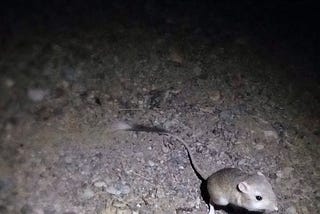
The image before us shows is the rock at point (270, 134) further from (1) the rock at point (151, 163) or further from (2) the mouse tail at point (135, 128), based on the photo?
(1) the rock at point (151, 163)

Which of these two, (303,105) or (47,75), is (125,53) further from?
(303,105)

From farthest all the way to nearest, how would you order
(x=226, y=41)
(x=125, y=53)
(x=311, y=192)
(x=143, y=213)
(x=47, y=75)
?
(x=226, y=41), (x=125, y=53), (x=47, y=75), (x=311, y=192), (x=143, y=213)

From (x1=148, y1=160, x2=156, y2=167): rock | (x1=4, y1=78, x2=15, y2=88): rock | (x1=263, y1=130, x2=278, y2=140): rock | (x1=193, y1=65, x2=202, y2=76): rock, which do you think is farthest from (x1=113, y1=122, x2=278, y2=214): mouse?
(x1=4, y1=78, x2=15, y2=88): rock

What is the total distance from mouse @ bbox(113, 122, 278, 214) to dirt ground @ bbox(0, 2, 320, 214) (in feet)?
0.53

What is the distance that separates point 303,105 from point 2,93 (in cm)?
209

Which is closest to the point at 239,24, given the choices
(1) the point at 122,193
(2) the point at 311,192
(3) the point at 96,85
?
(3) the point at 96,85

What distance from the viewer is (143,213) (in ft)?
8.28

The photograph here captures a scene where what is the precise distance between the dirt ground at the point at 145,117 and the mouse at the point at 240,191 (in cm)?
16

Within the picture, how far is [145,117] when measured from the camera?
304 cm

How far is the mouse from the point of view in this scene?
2342mm

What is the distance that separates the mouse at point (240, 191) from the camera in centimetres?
234

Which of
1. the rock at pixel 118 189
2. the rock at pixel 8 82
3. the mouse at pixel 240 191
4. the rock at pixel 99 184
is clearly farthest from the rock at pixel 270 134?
the rock at pixel 8 82

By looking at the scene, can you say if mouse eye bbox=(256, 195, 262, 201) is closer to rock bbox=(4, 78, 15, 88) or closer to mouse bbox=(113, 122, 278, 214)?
mouse bbox=(113, 122, 278, 214)

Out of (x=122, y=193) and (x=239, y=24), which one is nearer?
(x=122, y=193)
